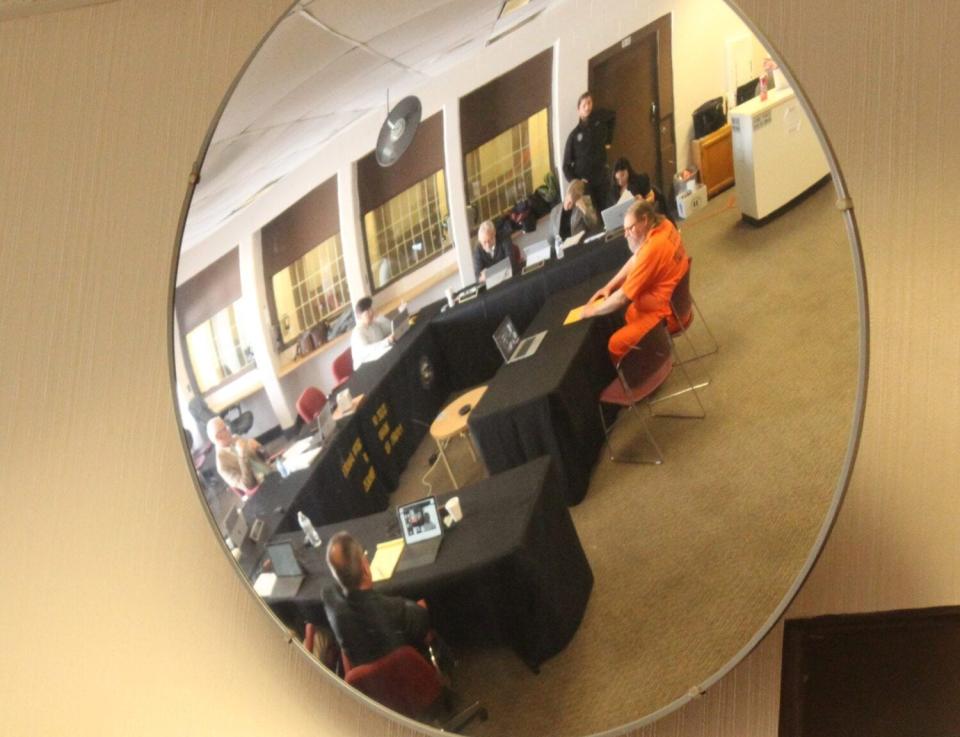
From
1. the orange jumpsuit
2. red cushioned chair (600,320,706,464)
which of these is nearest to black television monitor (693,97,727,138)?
the orange jumpsuit

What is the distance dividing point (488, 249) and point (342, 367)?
10.8 inches

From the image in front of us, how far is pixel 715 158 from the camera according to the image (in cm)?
92

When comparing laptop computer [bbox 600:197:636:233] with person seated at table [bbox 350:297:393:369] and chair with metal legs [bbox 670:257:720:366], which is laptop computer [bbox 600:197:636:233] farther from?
person seated at table [bbox 350:297:393:369]

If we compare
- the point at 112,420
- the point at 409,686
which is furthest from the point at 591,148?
the point at 112,420

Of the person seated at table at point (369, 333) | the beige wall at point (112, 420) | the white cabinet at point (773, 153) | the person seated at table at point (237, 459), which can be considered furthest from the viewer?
the beige wall at point (112, 420)

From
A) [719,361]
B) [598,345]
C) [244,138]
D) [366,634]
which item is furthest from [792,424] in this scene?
[244,138]

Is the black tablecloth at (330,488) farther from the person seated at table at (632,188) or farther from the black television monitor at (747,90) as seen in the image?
the black television monitor at (747,90)

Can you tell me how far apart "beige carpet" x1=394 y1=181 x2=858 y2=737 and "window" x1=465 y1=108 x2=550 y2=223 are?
0.61 ft

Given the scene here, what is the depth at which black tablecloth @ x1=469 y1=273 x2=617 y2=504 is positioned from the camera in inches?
38.4

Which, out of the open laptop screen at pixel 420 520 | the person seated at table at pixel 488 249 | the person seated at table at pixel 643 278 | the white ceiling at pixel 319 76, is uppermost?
the white ceiling at pixel 319 76

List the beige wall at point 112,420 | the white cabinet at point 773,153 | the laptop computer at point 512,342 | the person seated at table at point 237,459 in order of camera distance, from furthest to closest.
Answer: the beige wall at point 112,420
the person seated at table at point 237,459
the laptop computer at point 512,342
the white cabinet at point 773,153

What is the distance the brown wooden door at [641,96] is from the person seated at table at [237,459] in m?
0.65

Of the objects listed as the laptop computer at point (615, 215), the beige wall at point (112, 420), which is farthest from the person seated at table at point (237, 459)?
the laptop computer at point (615, 215)

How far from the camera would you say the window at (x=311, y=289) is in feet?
3.71
